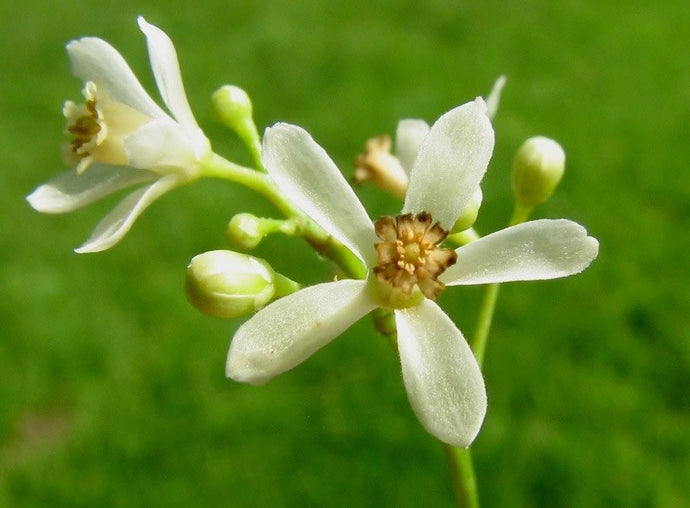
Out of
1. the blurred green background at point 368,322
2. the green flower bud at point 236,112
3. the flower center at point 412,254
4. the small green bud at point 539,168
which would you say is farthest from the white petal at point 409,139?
the blurred green background at point 368,322

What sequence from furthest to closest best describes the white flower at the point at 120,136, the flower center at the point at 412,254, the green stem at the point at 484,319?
the green stem at the point at 484,319 → the white flower at the point at 120,136 → the flower center at the point at 412,254

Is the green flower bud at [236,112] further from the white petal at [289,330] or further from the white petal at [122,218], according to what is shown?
the white petal at [289,330]

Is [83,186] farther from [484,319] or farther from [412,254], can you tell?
[484,319]

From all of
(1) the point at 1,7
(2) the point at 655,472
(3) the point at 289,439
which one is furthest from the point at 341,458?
(1) the point at 1,7

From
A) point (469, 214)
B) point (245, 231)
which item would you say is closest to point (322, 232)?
point (245, 231)

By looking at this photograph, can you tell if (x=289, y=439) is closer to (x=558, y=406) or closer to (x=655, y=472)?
(x=558, y=406)

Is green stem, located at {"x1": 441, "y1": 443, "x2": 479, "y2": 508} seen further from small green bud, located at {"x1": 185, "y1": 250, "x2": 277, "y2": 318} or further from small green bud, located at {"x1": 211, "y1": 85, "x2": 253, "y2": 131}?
small green bud, located at {"x1": 211, "y1": 85, "x2": 253, "y2": 131}
